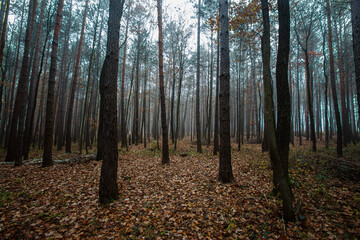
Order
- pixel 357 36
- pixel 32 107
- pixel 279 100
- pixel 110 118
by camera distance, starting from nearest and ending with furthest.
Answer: pixel 279 100 < pixel 110 118 < pixel 357 36 < pixel 32 107

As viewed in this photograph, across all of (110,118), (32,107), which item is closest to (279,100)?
(110,118)

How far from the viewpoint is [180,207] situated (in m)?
3.76

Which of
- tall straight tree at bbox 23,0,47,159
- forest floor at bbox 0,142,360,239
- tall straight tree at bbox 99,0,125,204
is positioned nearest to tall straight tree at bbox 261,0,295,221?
forest floor at bbox 0,142,360,239

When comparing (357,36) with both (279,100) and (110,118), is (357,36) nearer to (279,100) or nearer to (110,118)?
(279,100)

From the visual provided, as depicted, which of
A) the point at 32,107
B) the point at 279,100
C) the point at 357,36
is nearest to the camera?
the point at 279,100

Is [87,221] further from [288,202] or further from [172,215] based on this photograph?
[288,202]

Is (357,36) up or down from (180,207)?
up

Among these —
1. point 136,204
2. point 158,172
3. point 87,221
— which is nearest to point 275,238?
point 136,204

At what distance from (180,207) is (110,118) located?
298 centimetres

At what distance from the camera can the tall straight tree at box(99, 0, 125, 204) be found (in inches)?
153

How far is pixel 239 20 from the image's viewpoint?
5906 millimetres

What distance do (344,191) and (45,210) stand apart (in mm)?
8000

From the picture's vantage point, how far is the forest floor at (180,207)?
2.87 metres

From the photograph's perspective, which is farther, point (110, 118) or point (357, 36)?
point (357, 36)
